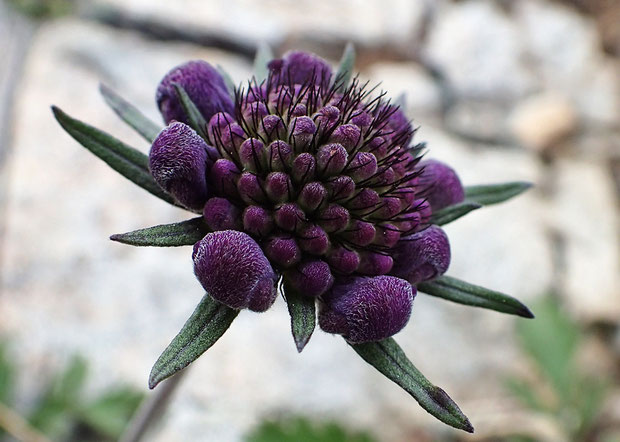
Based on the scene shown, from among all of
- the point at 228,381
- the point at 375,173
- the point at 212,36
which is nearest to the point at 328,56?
the point at 212,36

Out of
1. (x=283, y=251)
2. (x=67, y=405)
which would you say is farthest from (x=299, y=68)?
(x=67, y=405)

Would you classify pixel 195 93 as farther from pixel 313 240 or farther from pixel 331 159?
pixel 313 240

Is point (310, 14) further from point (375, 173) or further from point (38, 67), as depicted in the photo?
point (375, 173)

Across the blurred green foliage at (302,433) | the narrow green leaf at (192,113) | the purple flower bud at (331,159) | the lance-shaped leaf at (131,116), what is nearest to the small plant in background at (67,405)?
the blurred green foliage at (302,433)

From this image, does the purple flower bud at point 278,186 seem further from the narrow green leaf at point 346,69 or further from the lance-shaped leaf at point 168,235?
the narrow green leaf at point 346,69

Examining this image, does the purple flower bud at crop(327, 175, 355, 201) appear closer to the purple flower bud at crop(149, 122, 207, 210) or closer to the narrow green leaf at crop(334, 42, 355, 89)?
the purple flower bud at crop(149, 122, 207, 210)

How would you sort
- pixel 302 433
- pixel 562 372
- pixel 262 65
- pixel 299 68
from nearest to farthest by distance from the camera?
1. pixel 299 68
2. pixel 262 65
3. pixel 302 433
4. pixel 562 372

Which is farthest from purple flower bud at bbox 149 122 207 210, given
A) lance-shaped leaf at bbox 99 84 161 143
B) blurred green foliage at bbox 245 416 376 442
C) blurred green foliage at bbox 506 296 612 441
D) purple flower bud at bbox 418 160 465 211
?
blurred green foliage at bbox 506 296 612 441

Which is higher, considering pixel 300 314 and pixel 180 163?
pixel 180 163
